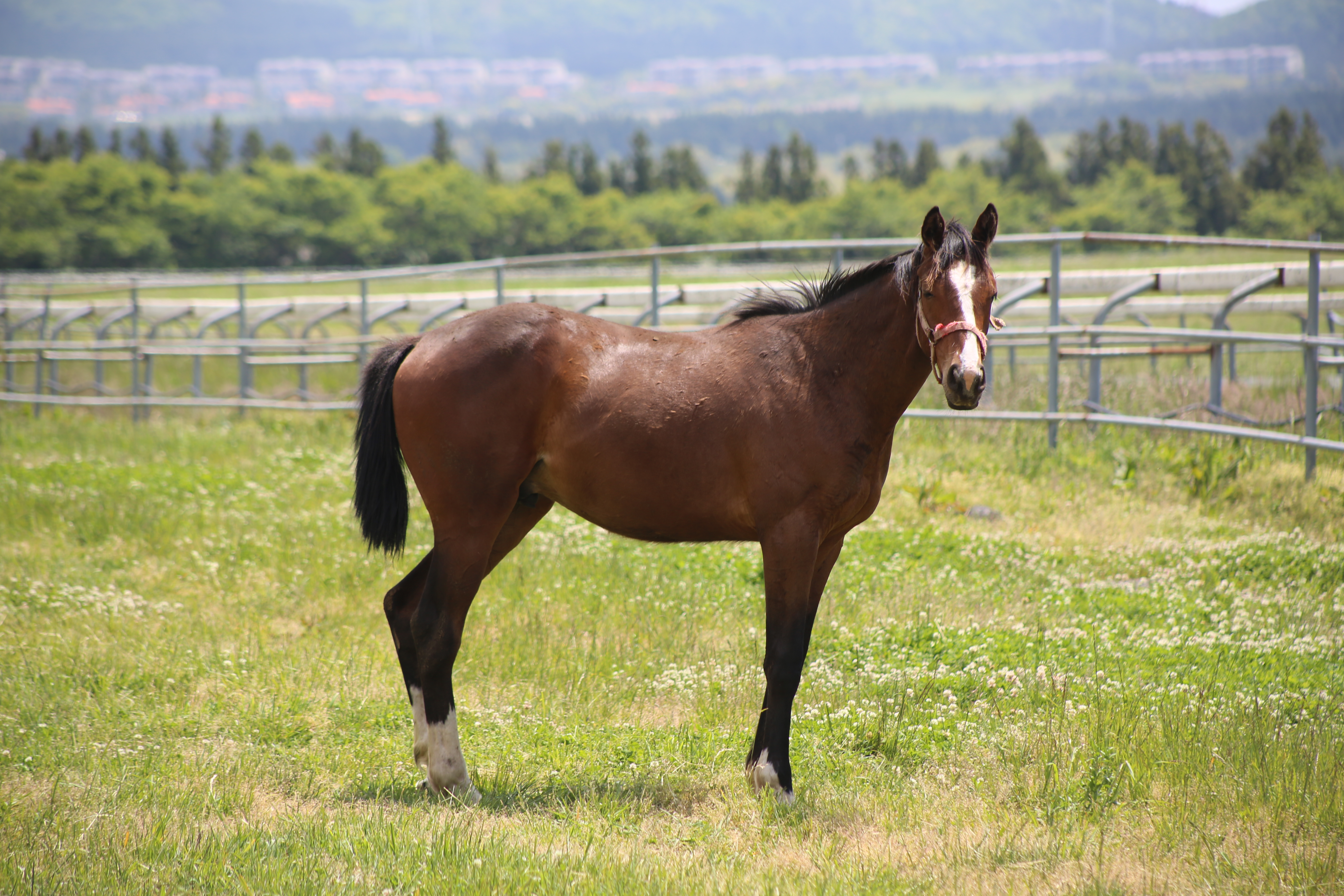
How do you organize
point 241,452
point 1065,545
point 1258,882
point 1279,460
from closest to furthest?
point 1258,882 → point 1065,545 → point 1279,460 → point 241,452

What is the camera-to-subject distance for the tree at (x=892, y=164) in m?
96.5

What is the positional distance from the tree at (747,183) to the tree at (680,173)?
369 cm

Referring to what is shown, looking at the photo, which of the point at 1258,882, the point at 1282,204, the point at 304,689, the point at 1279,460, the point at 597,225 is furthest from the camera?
the point at 597,225

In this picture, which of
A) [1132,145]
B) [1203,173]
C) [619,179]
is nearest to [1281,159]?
[1203,173]

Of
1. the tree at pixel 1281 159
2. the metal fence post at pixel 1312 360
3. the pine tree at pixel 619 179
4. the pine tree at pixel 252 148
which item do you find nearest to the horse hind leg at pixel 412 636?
the metal fence post at pixel 1312 360

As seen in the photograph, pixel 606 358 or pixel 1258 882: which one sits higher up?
pixel 606 358

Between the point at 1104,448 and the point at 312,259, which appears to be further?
the point at 312,259

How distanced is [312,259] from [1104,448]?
78.3m

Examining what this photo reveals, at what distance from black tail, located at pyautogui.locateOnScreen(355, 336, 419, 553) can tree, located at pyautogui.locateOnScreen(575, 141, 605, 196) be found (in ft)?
300

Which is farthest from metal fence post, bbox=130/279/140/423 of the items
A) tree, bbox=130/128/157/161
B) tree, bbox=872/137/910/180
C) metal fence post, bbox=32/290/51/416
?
tree, bbox=130/128/157/161

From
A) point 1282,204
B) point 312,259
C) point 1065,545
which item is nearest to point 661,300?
point 1065,545

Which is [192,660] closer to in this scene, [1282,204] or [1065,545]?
[1065,545]

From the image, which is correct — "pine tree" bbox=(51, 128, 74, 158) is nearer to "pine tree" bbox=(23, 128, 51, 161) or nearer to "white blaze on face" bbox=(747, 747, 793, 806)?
"pine tree" bbox=(23, 128, 51, 161)

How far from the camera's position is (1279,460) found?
8.83 m
